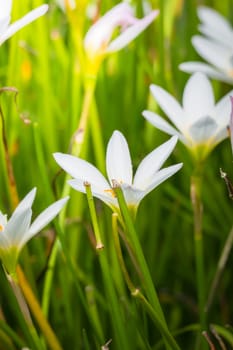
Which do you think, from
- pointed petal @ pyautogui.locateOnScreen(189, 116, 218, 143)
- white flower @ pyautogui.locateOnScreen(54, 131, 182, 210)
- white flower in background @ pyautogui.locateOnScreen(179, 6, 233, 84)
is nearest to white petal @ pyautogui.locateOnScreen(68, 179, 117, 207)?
white flower @ pyautogui.locateOnScreen(54, 131, 182, 210)

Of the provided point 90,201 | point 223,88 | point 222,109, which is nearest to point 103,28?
point 222,109

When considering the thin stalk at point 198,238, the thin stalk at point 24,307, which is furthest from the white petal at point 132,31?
the thin stalk at point 24,307

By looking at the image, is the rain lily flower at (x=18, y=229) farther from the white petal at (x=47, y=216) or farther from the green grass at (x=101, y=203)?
the green grass at (x=101, y=203)

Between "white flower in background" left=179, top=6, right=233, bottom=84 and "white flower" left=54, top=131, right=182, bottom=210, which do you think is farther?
"white flower in background" left=179, top=6, right=233, bottom=84

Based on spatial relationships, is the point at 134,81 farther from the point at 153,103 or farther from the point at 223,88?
the point at 223,88

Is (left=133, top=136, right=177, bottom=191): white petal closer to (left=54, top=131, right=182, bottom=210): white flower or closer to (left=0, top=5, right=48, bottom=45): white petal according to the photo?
(left=54, top=131, right=182, bottom=210): white flower

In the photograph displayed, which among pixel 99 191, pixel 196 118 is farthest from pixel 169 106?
pixel 99 191

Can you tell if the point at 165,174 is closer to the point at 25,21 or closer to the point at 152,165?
the point at 152,165
